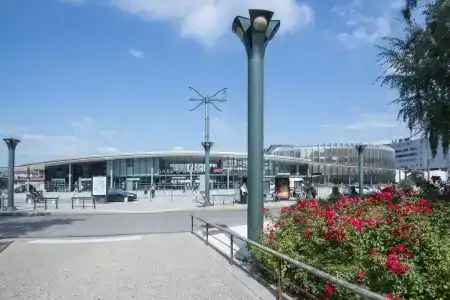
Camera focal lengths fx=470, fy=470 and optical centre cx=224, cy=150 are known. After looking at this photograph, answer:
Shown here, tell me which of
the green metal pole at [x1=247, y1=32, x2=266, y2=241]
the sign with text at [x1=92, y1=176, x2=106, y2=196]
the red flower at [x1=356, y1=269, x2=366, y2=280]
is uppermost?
the green metal pole at [x1=247, y1=32, x2=266, y2=241]

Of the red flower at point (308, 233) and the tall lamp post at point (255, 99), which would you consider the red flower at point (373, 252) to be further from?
the tall lamp post at point (255, 99)

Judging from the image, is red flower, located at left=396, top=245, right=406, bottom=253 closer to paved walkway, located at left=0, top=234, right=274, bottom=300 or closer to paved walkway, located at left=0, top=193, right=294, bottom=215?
paved walkway, located at left=0, top=234, right=274, bottom=300

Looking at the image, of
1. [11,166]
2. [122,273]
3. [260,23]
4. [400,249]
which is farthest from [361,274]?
[11,166]

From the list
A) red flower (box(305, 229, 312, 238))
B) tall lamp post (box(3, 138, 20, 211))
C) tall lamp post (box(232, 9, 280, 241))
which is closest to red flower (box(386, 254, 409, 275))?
red flower (box(305, 229, 312, 238))

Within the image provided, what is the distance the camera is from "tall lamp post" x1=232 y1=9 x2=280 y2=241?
27.8ft

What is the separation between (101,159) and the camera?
91938mm

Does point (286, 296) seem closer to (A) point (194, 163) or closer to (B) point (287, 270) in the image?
(B) point (287, 270)

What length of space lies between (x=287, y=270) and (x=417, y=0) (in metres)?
10.1

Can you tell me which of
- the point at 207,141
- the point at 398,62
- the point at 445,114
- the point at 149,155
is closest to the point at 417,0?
the point at 398,62

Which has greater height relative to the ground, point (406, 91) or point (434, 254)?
point (406, 91)

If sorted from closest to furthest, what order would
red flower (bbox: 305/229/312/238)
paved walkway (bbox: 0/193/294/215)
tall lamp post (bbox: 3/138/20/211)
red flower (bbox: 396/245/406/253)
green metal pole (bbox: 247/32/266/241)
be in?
red flower (bbox: 396/245/406/253) < red flower (bbox: 305/229/312/238) < green metal pole (bbox: 247/32/266/241) < tall lamp post (bbox: 3/138/20/211) < paved walkway (bbox: 0/193/294/215)

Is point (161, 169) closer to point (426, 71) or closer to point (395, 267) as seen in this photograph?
point (426, 71)

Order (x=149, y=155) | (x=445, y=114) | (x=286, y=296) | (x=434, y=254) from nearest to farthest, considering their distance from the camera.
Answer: (x=434, y=254), (x=286, y=296), (x=445, y=114), (x=149, y=155)

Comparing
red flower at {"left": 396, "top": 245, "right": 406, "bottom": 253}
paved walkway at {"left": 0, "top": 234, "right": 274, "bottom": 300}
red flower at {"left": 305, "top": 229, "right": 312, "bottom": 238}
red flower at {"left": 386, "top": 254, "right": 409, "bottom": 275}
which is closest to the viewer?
red flower at {"left": 386, "top": 254, "right": 409, "bottom": 275}
